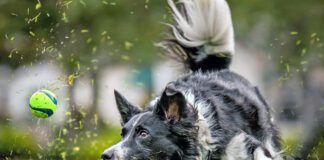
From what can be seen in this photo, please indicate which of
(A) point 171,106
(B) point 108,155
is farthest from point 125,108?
(B) point 108,155

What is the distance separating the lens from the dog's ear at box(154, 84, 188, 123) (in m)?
6.59

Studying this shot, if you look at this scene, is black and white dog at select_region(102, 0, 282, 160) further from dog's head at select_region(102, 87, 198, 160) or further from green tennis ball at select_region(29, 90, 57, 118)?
green tennis ball at select_region(29, 90, 57, 118)

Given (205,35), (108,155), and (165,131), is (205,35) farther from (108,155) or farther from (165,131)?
(108,155)

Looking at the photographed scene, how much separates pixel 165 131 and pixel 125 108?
0.56m

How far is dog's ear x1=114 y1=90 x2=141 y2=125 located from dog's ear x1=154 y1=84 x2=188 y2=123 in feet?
1.13

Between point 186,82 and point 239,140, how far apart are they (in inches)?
34.9

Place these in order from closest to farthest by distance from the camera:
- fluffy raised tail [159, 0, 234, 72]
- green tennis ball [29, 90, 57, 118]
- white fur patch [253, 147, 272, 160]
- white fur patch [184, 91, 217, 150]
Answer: white fur patch [184, 91, 217, 150] < white fur patch [253, 147, 272, 160] < green tennis ball [29, 90, 57, 118] < fluffy raised tail [159, 0, 234, 72]

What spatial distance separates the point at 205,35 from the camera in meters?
8.48

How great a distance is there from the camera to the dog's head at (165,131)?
667cm

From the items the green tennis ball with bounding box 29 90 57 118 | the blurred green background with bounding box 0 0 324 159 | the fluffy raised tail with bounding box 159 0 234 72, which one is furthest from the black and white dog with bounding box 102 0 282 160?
the blurred green background with bounding box 0 0 324 159

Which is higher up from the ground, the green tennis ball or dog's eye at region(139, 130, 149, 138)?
the green tennis ball

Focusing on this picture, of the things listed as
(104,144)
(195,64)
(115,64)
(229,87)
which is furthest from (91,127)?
(229,87)

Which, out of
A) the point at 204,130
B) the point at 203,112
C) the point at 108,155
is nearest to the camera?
the point at 108,155

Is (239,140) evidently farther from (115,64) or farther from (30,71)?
(115,64)
